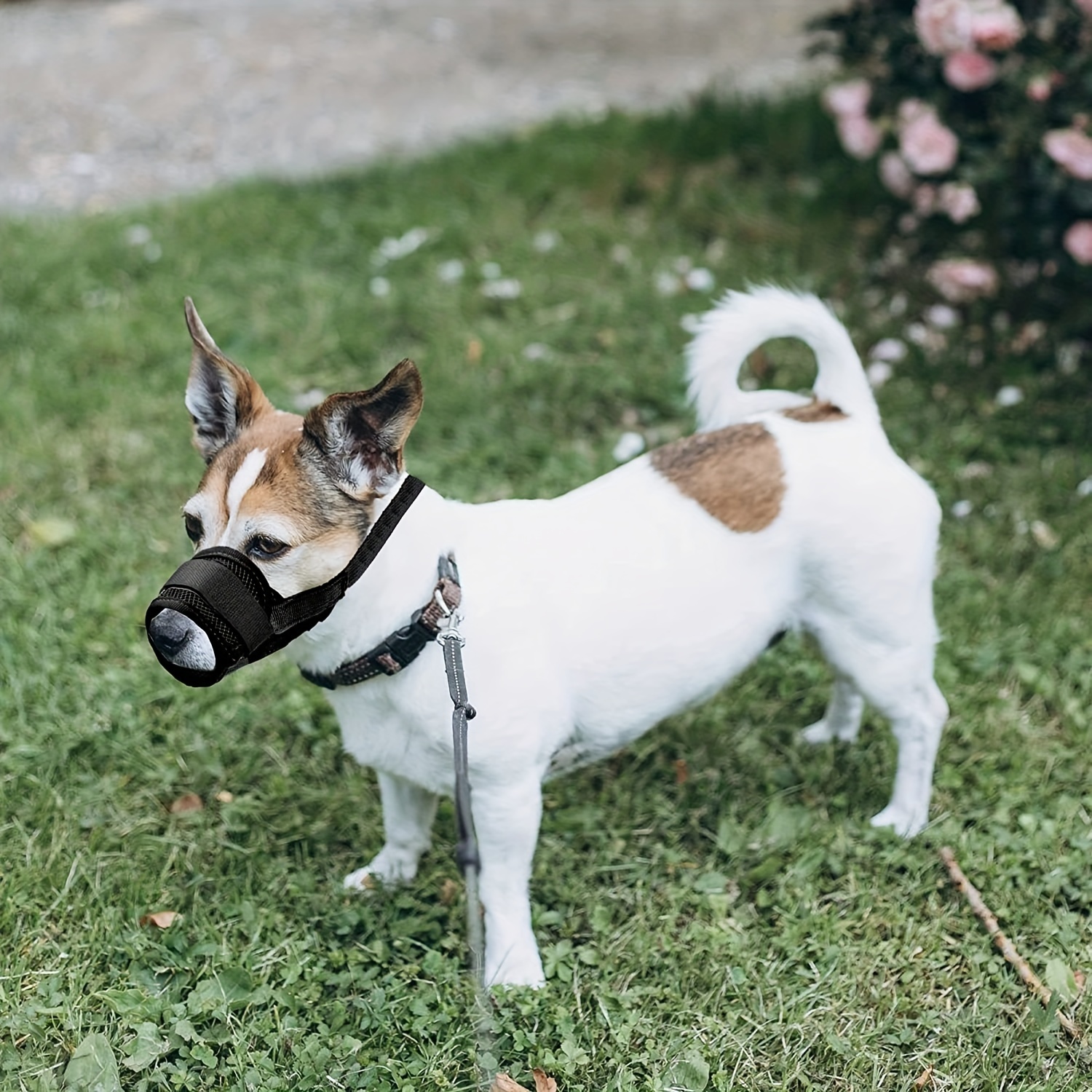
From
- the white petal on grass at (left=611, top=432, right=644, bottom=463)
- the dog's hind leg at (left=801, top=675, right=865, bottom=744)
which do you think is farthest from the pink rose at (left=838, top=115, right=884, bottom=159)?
the dog's hind leg at (left=801, top=675, right=865, bottom=744)

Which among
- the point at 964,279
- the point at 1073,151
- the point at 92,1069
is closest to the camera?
the point at 92,1069

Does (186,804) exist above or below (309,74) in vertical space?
above

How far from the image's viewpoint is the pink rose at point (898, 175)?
4.93m

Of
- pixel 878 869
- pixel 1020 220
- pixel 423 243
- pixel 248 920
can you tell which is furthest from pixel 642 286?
pixel 248 920

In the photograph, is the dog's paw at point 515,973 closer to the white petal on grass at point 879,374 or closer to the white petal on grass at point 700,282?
the white petal on grass at point 879,374

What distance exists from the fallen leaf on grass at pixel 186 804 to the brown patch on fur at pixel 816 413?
1799mm

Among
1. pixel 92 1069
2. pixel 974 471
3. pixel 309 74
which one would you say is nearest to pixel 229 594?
pixel 92 1069

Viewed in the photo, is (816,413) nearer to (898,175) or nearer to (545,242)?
(898,175)

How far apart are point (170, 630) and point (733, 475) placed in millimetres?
1237

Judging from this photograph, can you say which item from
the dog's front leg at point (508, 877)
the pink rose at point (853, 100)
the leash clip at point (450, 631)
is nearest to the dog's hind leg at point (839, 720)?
the dog's front leg at point (508, 877)

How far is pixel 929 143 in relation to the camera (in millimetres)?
4598

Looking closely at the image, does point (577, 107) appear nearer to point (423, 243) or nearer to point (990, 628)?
point (423, 243)

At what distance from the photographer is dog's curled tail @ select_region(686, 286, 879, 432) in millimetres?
2760

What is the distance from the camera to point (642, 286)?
5.27 metres
